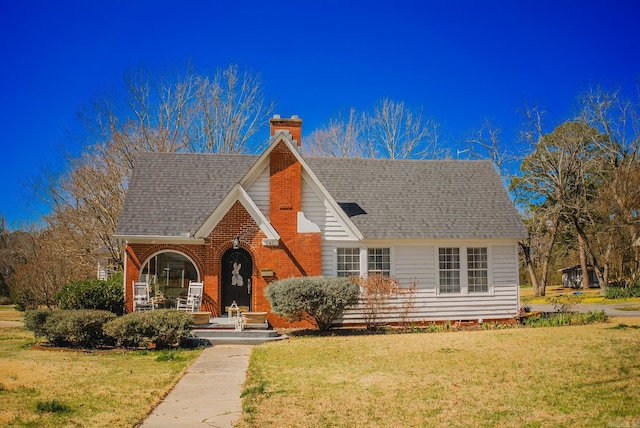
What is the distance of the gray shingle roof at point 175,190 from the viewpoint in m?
19.9

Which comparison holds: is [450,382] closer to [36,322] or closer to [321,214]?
[321,214]

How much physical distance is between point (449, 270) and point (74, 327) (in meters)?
12.9

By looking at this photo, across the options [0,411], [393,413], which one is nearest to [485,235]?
[393,413]

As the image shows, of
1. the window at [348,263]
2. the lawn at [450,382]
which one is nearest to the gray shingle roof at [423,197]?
the window at [348,263]

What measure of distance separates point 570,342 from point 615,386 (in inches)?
207

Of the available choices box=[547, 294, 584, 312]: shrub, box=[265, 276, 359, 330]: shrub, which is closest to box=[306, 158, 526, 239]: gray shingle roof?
box=[265, 276, 359, 330]: shrub

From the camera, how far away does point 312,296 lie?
1752 cm

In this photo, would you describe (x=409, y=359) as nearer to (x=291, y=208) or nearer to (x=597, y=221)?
(x=291, y=208)

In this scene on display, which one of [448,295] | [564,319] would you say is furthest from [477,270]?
[564,319]

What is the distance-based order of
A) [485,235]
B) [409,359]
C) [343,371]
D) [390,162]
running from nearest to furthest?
[343,371] < [409,359] < [485,235] < [390,162]

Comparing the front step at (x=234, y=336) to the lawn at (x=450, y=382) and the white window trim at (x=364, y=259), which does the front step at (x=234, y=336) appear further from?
the white window trim at (x=364, y=259)

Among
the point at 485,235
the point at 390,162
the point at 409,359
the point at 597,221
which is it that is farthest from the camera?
the point at 597,221

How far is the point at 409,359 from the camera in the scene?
12.9m

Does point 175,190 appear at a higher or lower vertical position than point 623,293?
higher
